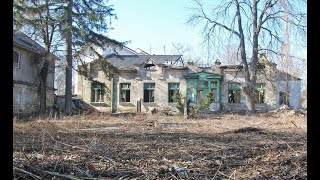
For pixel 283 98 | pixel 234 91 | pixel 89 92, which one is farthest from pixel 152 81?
pixel 283 98

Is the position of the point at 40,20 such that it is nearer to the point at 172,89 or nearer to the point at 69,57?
the point at 69,57

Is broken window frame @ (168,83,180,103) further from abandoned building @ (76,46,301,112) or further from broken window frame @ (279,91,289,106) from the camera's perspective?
broken window frame @ (279,91,289,106)

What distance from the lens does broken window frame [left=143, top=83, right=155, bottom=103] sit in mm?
32156

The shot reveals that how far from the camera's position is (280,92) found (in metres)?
32.0

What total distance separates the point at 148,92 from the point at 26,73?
1160cm

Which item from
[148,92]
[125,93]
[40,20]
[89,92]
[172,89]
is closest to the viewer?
[40,20]

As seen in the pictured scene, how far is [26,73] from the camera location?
24609 millimetres

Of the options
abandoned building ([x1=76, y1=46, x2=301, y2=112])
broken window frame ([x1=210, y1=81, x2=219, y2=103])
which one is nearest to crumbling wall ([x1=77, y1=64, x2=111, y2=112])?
abandoned building ([x1=76, y1=46, x2=301, y2=112])

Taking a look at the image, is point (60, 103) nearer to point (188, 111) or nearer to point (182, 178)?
point (188, 111)

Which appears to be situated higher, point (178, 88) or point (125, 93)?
point (178, 88)

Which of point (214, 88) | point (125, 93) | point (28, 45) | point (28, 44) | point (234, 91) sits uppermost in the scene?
point (28, 44)

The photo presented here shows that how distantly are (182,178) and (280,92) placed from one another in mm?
30803

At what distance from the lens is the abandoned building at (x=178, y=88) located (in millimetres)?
31641

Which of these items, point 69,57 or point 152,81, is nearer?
point 69,57
